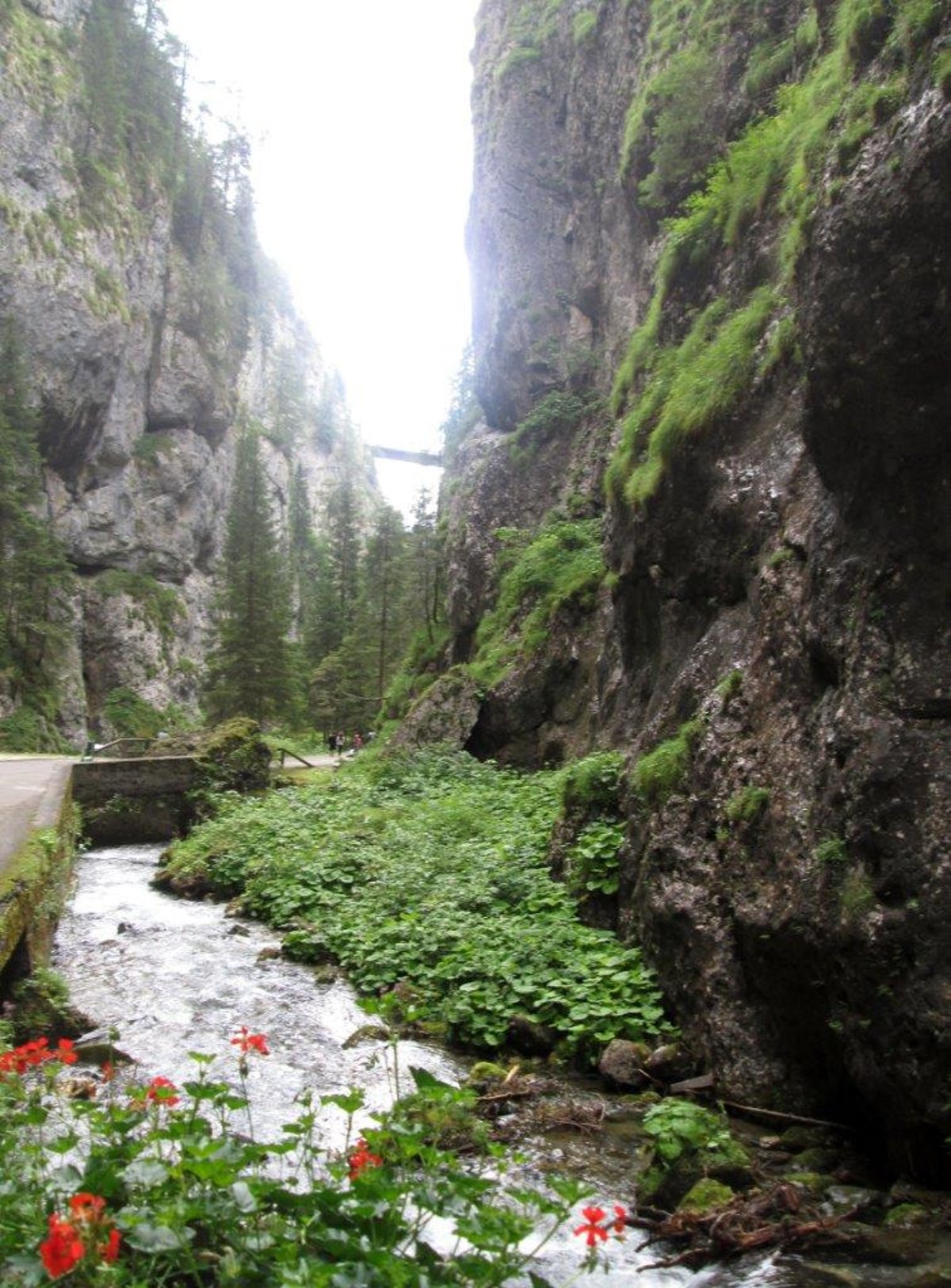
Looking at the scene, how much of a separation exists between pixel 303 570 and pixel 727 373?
66703 mm

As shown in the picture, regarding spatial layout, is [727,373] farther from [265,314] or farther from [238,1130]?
[265,314]

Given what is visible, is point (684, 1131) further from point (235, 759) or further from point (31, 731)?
point (31, 731)

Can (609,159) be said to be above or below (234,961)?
above

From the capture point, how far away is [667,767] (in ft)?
29.0

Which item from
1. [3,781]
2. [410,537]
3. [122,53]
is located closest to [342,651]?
[410,537]

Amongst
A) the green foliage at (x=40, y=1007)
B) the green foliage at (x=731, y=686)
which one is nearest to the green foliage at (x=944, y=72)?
the green foliage at (x=731, y=686)

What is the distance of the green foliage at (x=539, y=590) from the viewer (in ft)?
68.1

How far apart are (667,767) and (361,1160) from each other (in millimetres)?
5929

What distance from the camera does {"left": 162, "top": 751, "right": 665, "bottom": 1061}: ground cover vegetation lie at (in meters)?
8.02

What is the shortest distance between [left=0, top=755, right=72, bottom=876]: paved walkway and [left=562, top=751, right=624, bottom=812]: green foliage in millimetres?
6363

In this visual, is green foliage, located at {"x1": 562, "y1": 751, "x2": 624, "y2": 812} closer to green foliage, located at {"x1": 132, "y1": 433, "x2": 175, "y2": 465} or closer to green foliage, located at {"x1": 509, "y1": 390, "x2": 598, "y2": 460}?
green foliage, located at {"x1": 509, "y1": 390, "x2": 598, "y2": 460}

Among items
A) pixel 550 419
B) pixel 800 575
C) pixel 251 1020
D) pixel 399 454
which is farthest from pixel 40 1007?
pixel 399 454

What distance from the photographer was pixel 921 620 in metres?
5.99

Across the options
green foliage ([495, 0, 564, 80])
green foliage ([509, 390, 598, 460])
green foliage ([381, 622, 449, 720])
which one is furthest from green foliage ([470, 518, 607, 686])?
green foliage ([495, 0, 564, 80])
